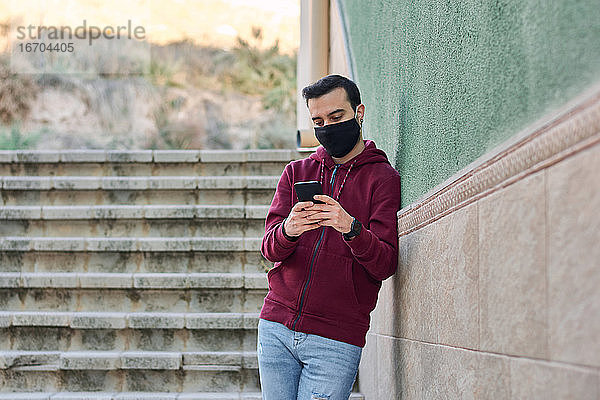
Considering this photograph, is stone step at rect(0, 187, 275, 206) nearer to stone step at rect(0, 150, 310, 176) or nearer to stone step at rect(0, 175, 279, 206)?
stone step at rect(0, 175, 279, 206)

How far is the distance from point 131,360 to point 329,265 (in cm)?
221

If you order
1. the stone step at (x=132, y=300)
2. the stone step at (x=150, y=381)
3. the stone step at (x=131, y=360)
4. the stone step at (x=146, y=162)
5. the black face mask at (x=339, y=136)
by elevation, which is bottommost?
the stone step at (x=150, y=381)

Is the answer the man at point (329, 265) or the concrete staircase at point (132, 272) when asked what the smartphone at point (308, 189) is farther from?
the concrete staircase at point (132, 272)

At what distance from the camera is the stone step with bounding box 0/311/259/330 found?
14.5 ft

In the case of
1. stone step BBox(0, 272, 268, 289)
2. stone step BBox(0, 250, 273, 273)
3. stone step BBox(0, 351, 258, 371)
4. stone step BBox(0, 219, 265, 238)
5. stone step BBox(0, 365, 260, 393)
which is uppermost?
stone step BBox(0, 219, 265, 238)

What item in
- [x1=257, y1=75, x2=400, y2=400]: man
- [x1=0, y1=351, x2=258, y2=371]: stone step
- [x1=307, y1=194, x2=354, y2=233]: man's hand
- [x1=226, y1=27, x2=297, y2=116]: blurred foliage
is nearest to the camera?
[x1=307, y1=194, x2=354, y2=233]: man's hand

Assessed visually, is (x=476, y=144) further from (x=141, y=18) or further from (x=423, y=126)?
(x=141, y=18)

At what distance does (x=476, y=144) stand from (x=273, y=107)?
14.8 metres

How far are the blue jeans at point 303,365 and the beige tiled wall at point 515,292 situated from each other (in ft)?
0.70

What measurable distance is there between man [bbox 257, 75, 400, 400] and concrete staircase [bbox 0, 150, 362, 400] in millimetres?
1853

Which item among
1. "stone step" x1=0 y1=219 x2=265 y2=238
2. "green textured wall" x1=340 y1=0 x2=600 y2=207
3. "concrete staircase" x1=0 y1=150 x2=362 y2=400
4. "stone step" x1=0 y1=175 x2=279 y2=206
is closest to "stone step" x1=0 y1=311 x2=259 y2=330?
"concrete staircase" x1=0 y1=150 x2=362 y2=400

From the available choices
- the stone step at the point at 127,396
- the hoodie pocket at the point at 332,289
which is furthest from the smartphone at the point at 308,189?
the stone step at the point at 127,396

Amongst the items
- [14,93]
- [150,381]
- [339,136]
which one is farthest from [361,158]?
[14,93]

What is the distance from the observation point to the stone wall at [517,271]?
1086 millimetres
